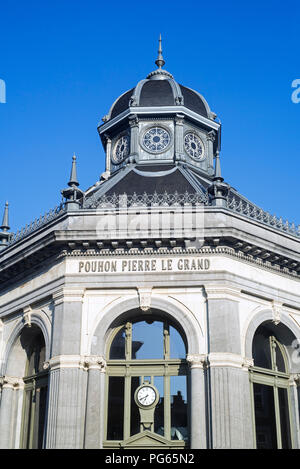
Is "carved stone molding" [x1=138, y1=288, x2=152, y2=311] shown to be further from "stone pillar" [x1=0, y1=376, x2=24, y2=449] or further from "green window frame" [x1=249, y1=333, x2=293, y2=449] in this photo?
"stone pillar" [x1=0, y1=376, x2=24, y2=449]

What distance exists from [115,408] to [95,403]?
1.00 meters

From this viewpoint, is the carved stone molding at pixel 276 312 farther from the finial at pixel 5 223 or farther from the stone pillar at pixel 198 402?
the finial at pixel 5 223

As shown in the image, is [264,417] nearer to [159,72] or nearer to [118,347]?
[118,347]

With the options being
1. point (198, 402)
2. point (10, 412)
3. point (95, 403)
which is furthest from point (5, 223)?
point (198, 402)

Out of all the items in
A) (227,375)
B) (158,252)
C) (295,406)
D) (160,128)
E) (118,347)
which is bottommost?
(295,406)

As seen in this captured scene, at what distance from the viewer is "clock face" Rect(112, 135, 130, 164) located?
3066 cm

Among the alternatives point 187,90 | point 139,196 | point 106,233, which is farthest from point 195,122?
point 106,233

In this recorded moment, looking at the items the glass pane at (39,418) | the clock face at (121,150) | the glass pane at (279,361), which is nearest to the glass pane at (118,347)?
the glass pane at (39,418)

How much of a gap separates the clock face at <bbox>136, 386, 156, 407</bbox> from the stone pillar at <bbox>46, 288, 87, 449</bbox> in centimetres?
196

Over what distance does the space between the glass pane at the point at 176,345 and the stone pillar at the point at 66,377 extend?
317 cm

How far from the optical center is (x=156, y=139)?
30250mm

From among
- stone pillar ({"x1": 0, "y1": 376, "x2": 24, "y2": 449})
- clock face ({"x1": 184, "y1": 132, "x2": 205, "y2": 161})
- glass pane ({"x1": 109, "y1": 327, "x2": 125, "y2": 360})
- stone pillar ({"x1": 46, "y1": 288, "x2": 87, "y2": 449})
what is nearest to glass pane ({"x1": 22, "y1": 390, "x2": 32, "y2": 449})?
stone pillar ({"x1": 0, "y1": 376, "x2": 24, "y2": 449})

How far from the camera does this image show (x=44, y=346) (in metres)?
24.4

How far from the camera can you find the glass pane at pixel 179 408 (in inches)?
835
